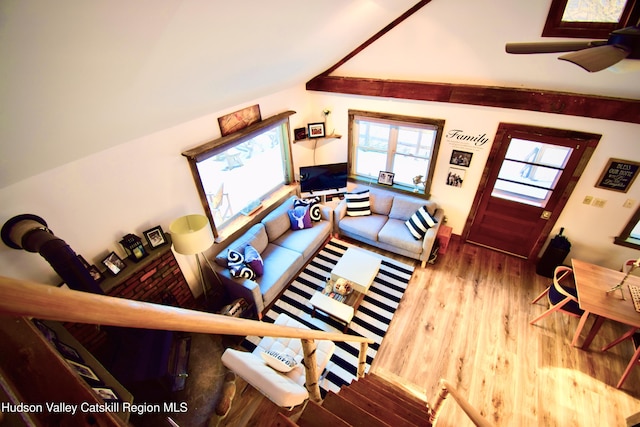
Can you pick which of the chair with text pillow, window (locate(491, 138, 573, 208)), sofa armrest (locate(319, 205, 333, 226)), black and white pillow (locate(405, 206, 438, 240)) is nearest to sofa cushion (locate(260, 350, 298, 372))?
the chair with text pillow

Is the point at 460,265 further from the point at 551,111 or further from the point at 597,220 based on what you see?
the point at 551,111

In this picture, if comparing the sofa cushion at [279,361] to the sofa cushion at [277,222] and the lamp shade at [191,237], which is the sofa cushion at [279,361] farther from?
the sofa cushion at [277,222]

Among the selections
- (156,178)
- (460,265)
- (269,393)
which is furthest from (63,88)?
(460,265)

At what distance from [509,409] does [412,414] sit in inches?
60.9

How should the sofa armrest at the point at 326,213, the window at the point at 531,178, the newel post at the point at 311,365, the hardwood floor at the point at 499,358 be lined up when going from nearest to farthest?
the newel post at the point at 311,365, the hardwood floor at the point at 499,358, the window at the point at 531,178, the sofa armrest at the point at 326,213

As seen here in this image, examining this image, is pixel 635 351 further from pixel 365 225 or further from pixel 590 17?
pixel 590 17

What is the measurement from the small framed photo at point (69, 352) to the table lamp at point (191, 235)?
44.7 inches

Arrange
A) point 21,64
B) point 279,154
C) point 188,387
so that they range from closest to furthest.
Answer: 1. point 21,64
2. point 188,387
3. point 279,154

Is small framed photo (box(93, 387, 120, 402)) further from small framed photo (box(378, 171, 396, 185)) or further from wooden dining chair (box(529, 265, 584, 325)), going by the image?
small framed photo (box(378, 171, 396, 185))

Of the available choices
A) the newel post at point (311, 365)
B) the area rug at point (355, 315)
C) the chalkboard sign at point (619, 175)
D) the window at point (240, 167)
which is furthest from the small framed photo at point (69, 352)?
the chalkboard sign at point (619, 175)

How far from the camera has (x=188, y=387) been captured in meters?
2.86

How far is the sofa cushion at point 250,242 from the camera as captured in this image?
12.1ft

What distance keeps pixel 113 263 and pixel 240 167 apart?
207 cm

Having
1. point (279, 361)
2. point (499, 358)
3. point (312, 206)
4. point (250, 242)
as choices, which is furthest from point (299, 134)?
point (499, 358)
